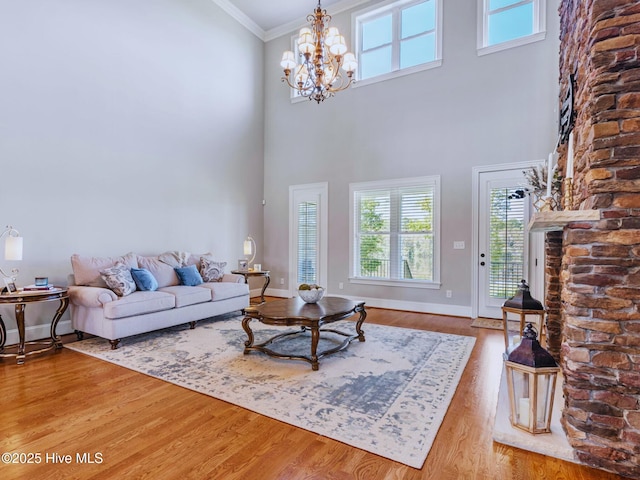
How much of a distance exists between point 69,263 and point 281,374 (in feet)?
10.8

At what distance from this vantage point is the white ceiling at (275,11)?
642cm

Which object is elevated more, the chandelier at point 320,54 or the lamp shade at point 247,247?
the chandelier at point 320,54

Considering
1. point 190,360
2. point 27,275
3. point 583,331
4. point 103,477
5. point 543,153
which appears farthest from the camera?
point 543,153

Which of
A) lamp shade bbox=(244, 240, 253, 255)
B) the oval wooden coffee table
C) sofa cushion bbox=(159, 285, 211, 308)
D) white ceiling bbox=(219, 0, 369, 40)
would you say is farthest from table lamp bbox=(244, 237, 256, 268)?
white ceiling bbox=(219, 0, 369, 40)

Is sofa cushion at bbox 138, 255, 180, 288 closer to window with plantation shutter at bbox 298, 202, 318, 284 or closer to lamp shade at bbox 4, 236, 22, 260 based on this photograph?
lamp shade at bbox 4, 236, 22, 260

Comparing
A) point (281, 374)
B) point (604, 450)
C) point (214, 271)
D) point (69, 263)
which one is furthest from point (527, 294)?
point (69, 263)

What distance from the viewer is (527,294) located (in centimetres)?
301

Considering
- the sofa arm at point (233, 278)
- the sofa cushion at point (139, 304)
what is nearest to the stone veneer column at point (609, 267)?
the sofa cushion at point (139, 304)

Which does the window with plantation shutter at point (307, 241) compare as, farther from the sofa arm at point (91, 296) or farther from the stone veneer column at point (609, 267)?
the stone veneer column at point (609, 267)

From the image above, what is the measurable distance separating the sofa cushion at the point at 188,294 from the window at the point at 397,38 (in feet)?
15.2

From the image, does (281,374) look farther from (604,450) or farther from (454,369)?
(604,450)

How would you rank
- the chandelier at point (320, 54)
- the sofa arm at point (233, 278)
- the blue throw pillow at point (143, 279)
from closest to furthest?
the chandelier at point (320, 54)
the blue throw pillow at point (143, 279)
the sofa arm at point (233, 278)

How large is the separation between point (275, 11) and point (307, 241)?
4.48 meters

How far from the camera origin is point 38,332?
4.14 meters
